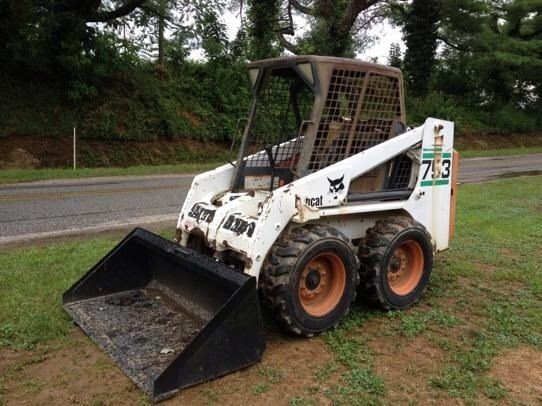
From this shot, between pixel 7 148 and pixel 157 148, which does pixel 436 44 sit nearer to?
pixel 157 148

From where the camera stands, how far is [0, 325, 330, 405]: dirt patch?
333 cm

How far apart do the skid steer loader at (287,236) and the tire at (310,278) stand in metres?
0.01

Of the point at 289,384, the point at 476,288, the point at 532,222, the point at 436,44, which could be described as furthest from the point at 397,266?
the point at 436,44

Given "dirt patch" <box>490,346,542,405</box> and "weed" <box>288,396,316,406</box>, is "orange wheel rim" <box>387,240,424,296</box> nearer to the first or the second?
"dirt patch" <box>490,346,542,405</box>

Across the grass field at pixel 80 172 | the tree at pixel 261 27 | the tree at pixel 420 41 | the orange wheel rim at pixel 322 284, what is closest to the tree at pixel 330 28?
the tree at pixel 261 27

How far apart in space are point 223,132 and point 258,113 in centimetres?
1589

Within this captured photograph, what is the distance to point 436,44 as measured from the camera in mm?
30969

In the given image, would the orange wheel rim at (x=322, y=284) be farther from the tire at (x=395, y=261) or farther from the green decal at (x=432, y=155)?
the green decal at (x=432, y=155)

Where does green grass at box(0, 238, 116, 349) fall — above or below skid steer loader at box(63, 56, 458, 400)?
below

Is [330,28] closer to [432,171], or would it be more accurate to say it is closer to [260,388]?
[432,171]

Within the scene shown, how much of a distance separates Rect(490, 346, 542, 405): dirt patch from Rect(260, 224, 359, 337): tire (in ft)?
4.06

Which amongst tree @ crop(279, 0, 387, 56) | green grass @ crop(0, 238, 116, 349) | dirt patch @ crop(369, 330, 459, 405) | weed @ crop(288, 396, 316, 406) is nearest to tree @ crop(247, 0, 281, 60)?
tree @ crop(279, 0, 387, 56)

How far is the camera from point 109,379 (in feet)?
11.6

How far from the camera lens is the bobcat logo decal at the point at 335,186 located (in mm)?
4367
